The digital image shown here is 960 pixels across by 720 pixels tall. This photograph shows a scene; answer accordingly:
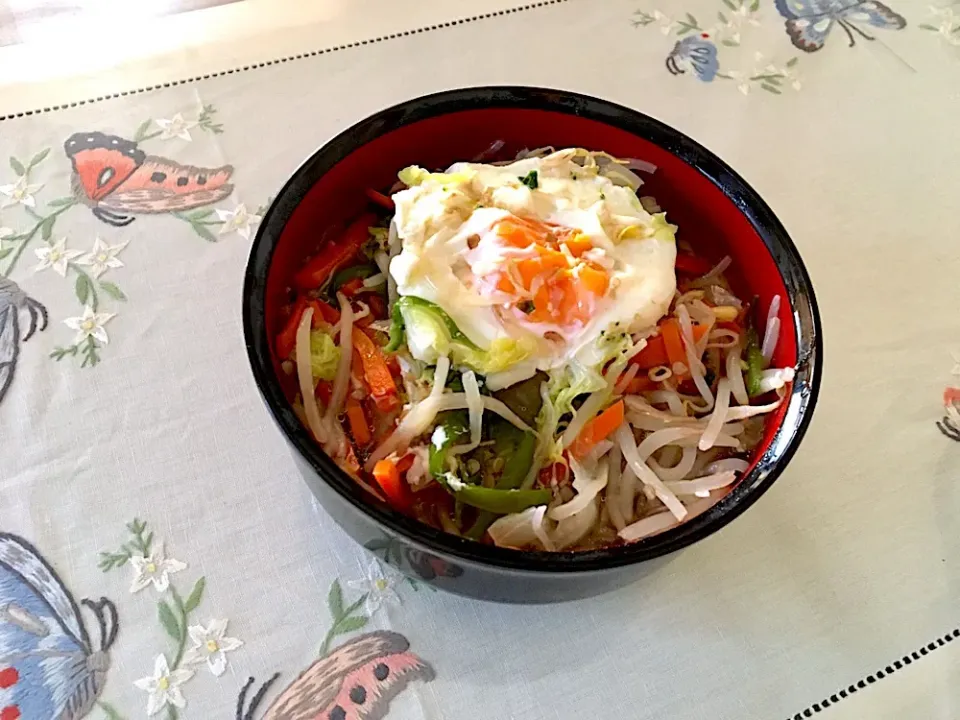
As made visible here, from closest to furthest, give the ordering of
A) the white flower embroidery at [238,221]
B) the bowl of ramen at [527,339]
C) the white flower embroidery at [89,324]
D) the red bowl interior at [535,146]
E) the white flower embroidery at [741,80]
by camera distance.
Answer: the bowl of ramen at [527,339], the red bowl interior at [535,146], the white flower embroidery at [89,324], the white flower embroidery at [238,221], the white flower embroidery at [741,80]

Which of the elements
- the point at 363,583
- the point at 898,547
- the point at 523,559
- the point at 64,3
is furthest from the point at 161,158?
the point at 898,547

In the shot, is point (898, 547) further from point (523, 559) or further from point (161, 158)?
A: point (161, 158)

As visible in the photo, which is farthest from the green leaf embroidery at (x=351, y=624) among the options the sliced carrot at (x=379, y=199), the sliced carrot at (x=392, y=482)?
the sliced carrot at (x=379, y=199)

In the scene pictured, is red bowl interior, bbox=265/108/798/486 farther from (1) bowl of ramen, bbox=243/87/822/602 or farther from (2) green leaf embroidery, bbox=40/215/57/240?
(2) green leaf embroidery, bbox=40/215/57/240

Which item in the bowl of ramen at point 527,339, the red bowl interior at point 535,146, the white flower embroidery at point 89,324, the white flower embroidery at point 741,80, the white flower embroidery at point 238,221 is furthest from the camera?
the white flower embroidery at point 741,80

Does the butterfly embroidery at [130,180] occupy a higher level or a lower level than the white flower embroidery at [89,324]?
higher

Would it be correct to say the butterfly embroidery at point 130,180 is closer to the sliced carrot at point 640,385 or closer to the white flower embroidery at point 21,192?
the white flower embroidery at point 21,192

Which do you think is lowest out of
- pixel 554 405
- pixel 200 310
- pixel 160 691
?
pixel 160 691
